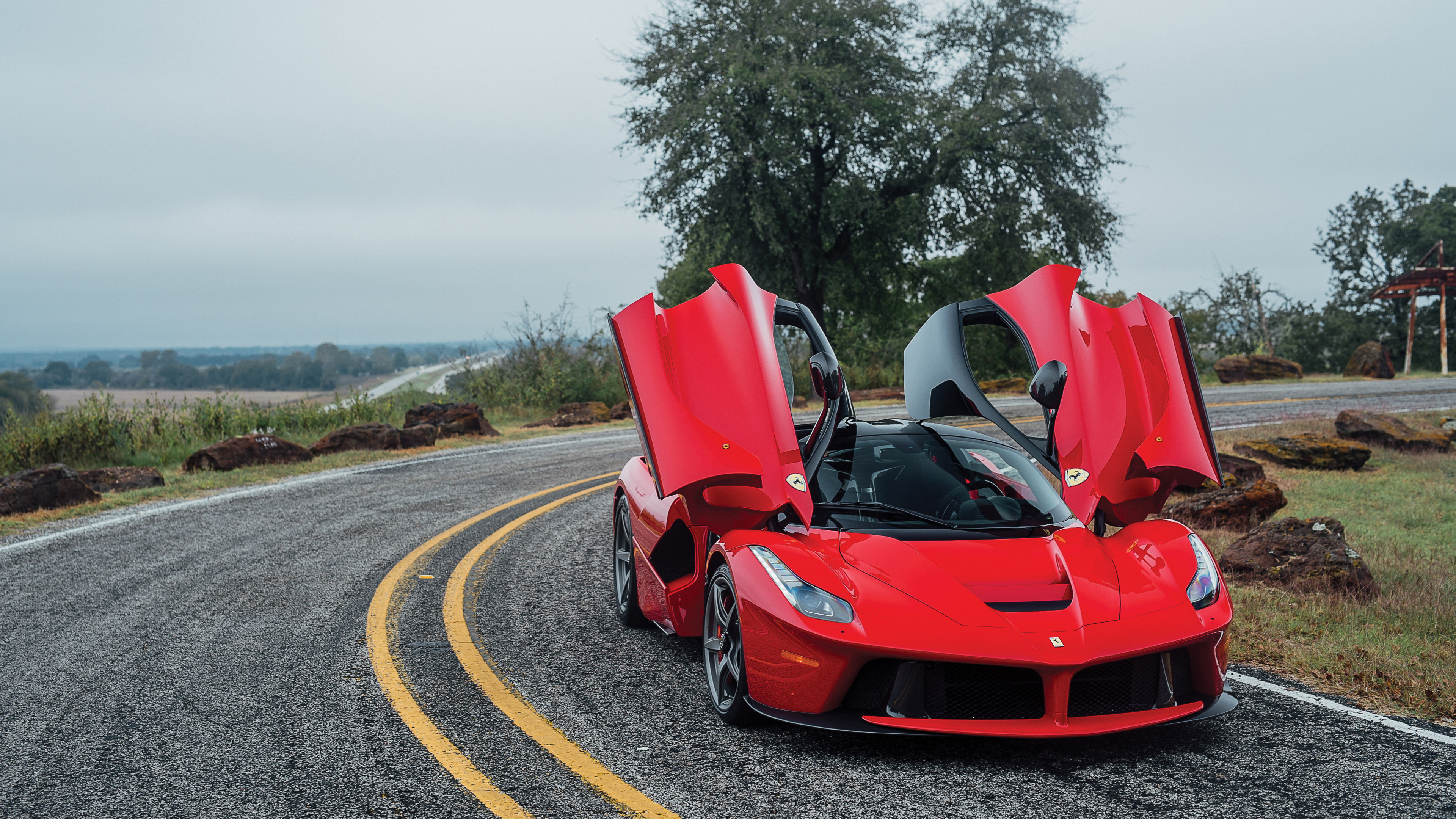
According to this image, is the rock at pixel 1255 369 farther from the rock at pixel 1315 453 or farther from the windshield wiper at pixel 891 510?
the windshield wiper at pixel 891 510

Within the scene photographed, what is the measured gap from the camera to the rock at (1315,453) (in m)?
12.0

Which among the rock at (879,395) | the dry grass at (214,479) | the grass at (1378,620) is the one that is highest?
the rock at (879,395)

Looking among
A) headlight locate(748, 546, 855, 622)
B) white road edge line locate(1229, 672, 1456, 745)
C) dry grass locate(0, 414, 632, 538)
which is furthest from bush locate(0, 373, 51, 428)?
white road edge line locate(1229, 672, 1456, 745)

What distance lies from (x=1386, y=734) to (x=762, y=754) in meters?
2.46

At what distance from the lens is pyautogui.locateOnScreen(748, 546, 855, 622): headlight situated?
11.7 feet

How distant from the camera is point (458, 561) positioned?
7277 mm

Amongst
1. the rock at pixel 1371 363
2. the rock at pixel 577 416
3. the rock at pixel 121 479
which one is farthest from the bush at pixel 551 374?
the rock at pixel 1371 363

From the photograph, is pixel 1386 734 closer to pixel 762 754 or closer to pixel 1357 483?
pixel 762 754

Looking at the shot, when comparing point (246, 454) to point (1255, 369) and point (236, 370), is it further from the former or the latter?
point (236, 370)

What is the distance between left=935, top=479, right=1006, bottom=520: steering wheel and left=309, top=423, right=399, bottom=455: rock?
12.4 m

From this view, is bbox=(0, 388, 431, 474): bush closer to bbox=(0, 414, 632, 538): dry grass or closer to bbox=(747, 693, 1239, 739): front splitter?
bbox=(0, 414, 632, 538): dry grass

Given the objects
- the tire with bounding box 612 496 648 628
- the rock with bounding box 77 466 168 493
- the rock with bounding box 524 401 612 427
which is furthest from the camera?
the rock with bounding box 524 401 612 427

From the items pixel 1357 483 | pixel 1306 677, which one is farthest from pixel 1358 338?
pixel 1306 677

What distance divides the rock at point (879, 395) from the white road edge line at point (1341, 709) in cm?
1912
